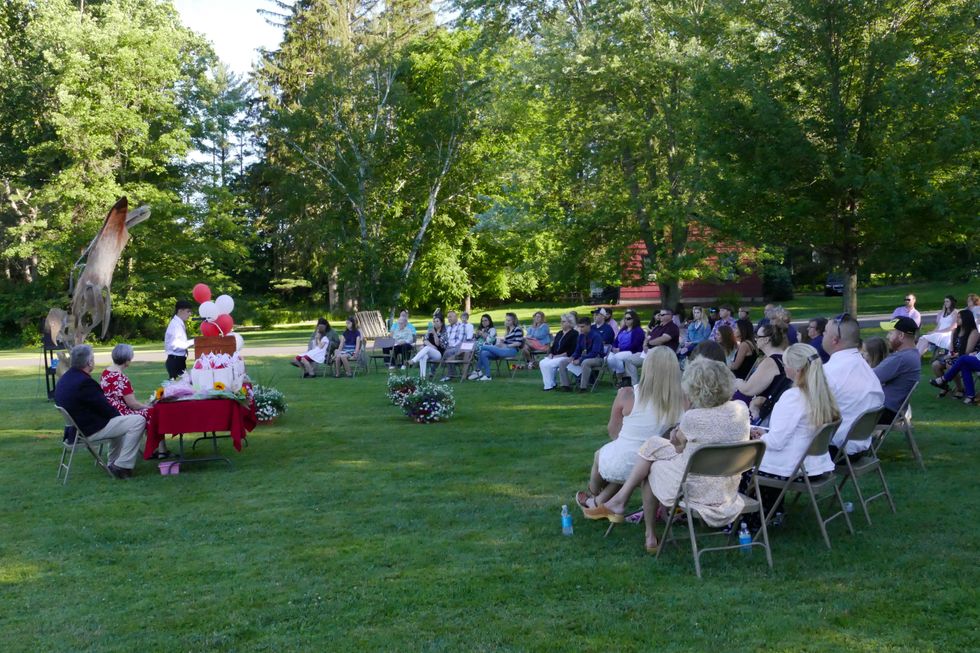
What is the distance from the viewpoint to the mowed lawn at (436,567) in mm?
4195

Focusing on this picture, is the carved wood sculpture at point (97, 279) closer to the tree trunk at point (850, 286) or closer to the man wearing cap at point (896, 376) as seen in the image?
the man wearing cap at point (896, 376)

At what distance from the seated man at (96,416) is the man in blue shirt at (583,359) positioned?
695 centimetres

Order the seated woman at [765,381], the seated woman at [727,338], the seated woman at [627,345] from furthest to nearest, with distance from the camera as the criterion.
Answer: the seated woman at [627,345] → the seated woman at [727,338] → the seated woman at [765,381]

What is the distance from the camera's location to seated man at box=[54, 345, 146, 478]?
25.6 feet

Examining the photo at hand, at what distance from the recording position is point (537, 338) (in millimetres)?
16375

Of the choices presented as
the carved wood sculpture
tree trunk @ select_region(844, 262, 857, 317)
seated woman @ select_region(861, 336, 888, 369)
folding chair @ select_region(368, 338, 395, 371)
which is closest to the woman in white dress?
tree trunk @ select_region(844, 262, 857, 317)

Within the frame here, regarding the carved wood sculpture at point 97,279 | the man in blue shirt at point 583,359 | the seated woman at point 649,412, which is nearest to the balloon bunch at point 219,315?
the carved wood sculpture at point 97,279

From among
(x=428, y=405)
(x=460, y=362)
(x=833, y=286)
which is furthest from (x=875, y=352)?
(x=833, y=286)

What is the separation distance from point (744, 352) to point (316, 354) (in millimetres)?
9979

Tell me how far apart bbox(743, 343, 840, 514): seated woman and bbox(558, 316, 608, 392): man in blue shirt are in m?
7.89

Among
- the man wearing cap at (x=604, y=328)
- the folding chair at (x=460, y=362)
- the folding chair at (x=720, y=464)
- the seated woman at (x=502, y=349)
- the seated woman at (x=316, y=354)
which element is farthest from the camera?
the seated woman at (x=316, y=354)

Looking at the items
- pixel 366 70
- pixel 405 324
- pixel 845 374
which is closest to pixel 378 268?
pixel 366 70

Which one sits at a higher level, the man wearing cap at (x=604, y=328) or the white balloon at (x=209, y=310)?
the white balloon at (x=209, y=310)

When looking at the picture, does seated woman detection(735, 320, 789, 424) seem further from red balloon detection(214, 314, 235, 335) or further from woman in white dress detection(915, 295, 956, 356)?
red balloon detection(214, 314, 235, 335)
